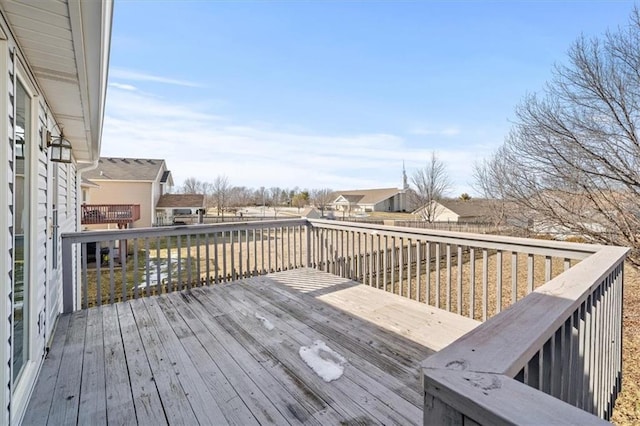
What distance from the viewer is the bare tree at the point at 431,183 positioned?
19072 millimetres

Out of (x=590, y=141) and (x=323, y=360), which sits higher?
(x=590, y=141)

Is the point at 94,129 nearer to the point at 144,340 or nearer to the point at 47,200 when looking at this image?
the point at 47,200

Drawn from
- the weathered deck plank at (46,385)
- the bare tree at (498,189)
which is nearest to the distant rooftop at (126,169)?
the bare tree at (498,189)

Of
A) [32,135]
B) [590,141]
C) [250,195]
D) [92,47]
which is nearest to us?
[92,47]

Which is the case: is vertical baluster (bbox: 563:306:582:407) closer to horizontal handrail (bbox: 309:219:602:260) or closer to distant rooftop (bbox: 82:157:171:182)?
horizontal handrail (bbox: 309:219:602:260)

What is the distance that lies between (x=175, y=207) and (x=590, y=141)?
23151 mm

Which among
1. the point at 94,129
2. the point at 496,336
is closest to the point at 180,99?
the point at 94,129

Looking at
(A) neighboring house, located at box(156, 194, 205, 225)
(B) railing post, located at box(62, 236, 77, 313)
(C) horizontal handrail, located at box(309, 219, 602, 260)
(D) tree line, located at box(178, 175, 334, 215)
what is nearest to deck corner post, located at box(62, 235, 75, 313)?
(B) railing post, located at box(62, 236, 77, 313)

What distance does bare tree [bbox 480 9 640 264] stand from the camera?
17.1ft

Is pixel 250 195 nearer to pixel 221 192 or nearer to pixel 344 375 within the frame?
pixel 221 192

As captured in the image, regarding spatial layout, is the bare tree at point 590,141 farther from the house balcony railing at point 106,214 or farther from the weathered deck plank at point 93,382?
the house balcony railing at point 106,214

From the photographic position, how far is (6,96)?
1.58m

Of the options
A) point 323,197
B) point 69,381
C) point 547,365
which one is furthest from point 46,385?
point 323,197

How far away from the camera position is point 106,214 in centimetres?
1411
